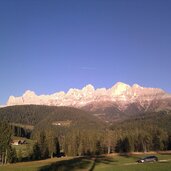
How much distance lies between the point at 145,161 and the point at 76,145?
83574 millimetres

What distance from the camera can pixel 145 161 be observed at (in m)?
86.4

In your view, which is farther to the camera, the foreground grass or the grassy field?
the foreground grass

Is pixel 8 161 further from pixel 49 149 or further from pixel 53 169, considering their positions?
pixel 53 169

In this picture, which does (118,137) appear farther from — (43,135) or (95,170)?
(95,170)

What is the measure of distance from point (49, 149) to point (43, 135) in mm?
8061

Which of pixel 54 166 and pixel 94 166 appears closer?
pixel 54 166

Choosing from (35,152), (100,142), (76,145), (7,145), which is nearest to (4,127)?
(7,145)

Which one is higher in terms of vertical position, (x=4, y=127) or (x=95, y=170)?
(x=4, y=127)

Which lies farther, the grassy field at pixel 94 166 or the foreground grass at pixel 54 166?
the foreground grass at pixel 54 166

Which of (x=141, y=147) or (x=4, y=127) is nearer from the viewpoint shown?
(x=4, y=127)

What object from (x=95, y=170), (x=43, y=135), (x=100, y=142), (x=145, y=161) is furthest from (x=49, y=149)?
(x=95, y=170)

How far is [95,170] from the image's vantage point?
6931 cm

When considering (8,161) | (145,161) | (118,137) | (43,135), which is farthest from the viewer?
(118,137)

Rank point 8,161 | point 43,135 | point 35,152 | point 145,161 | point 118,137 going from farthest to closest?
point 118,137, point 43,135, point 35,152, point 8,161, point 145,161
